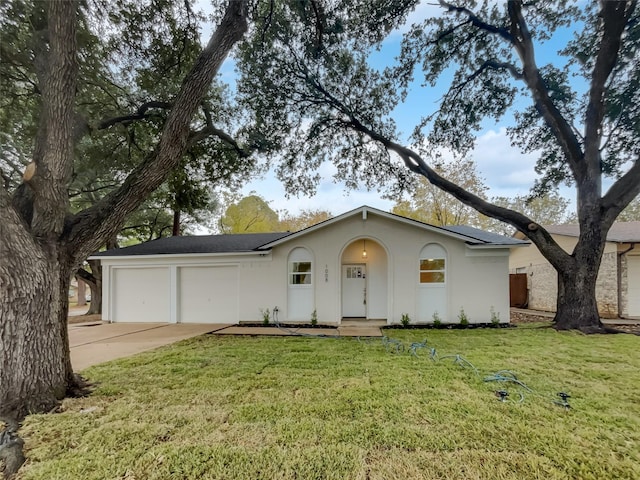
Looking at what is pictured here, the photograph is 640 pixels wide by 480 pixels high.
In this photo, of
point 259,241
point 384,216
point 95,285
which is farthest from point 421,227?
point 95,285

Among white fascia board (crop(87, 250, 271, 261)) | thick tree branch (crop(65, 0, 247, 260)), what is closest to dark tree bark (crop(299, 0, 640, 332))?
white fascia board (crop(87, 250, 271, 261))

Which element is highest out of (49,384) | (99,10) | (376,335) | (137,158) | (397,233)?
(99,10)

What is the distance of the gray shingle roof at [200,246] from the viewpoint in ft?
34.8

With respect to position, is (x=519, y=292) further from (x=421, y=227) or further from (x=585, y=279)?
(x=421, y=227)

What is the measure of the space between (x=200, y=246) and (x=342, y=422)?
31.3 ft

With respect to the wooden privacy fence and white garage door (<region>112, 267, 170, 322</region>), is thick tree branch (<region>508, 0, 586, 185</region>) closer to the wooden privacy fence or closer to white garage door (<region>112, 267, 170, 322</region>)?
the wooden privacy fence

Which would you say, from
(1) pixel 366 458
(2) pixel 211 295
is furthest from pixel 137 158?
(1) pixel 366 458

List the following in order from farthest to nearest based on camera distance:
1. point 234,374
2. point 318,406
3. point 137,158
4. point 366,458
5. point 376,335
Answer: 1. point 137,158
2. point 376,335
3. point 234,374
4. point 318,406
5. point 366,458

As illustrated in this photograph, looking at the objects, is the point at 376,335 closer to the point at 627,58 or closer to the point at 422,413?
the point at 422,413

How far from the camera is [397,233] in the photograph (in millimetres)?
9570

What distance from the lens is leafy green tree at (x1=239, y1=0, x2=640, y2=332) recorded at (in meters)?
8.46

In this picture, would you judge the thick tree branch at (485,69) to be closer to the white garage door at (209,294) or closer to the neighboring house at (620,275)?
the neighboring house at (620,275)

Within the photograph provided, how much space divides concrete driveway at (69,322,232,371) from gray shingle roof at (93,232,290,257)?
8.57 ft

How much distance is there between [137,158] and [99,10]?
4336 millimetres
